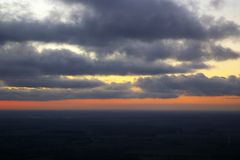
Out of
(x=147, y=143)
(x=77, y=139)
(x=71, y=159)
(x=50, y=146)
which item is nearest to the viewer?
(x=71, y=159)

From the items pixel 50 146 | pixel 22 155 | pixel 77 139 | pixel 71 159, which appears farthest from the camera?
pixel 77 139

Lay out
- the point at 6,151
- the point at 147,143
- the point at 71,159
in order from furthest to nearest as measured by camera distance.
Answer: the point at 147,143 < the point at 6,151 < the point at 71,159

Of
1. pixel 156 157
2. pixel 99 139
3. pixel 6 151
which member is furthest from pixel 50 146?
pixel 156 157

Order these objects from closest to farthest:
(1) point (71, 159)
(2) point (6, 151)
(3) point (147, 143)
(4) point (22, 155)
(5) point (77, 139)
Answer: (1) point (71, 159)
(4) point (22, 155)
(2) point (6, 151)
(3) point (147, 143)
(5) point (77, 139)

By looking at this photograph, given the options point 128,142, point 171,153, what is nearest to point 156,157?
point 171,153

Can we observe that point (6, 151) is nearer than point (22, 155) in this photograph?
No

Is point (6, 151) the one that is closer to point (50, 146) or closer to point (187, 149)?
point (50, 146)

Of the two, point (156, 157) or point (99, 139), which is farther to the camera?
point (99, 139)

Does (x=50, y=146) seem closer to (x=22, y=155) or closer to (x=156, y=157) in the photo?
(x=22, y=155)
